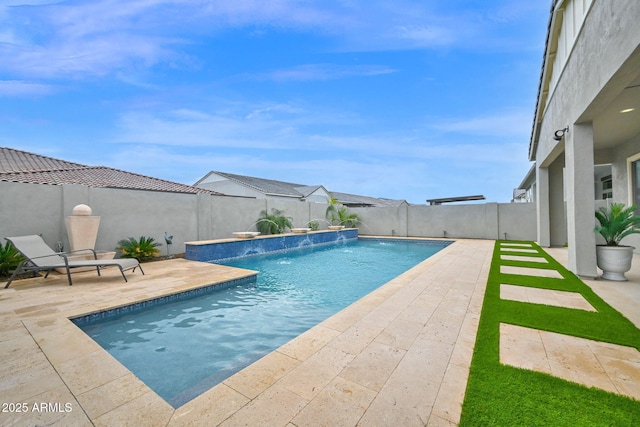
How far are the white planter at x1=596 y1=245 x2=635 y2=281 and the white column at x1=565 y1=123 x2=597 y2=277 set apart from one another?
0.54ft

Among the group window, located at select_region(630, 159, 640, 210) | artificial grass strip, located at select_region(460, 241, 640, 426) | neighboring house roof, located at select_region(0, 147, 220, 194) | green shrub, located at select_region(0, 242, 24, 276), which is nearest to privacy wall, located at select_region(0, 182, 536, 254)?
green shrub, located at select_region(0, 242, 24, 276)

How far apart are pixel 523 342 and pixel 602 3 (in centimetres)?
503

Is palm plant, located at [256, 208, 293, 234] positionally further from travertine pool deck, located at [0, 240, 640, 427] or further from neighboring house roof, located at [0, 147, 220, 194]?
travertine pool deck, located at [0, 240, 640, 427]

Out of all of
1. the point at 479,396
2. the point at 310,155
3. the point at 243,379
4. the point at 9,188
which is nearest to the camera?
the point at 479,396

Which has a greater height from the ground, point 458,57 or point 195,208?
point 458,57

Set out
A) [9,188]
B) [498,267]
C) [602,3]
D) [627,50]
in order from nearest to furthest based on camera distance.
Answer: [627,50] → [602,3] → [9,188] → [498,267]

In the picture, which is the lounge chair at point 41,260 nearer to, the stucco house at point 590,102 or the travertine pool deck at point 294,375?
the travertine pool deck at point 294,375

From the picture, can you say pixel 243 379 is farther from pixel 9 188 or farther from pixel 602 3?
pixel 9 188

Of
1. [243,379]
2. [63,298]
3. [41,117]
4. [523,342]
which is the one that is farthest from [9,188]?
[41,117]

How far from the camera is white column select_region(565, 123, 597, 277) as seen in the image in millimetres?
5539

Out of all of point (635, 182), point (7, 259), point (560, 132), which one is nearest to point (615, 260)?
point (560, 132)

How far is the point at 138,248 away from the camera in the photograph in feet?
26.7

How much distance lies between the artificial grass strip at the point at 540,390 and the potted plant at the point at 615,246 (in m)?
2.56

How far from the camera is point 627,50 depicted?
3.35 metres
